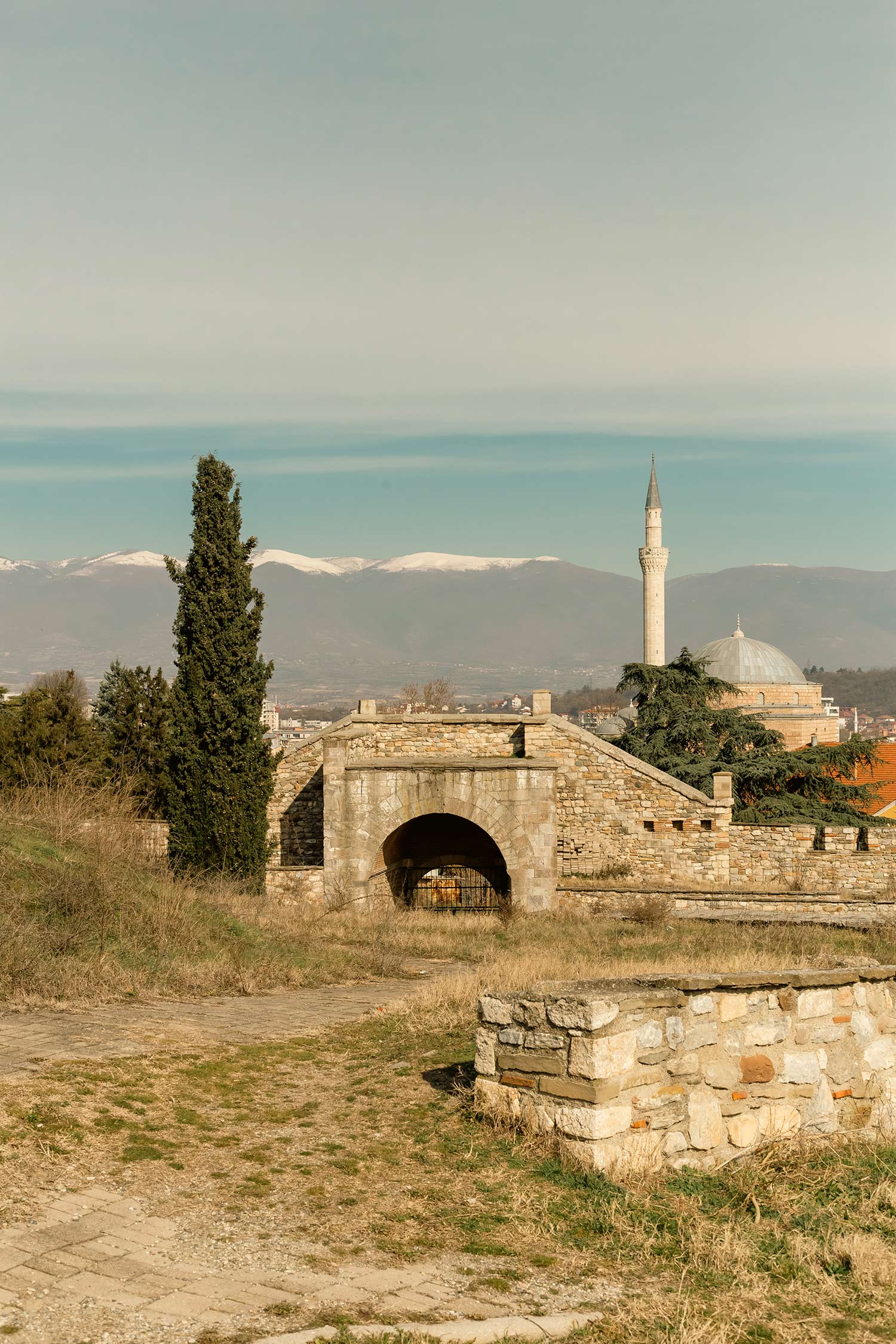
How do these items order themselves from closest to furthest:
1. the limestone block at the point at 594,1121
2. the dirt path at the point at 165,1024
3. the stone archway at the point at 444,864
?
the limestone block at the point at 594,1121 → the dirt path at the point at 165,1024 → the stone archway at the point at 444,864

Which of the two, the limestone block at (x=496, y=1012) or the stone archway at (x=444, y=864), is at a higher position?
the limestone block at (x=496, y=1012)

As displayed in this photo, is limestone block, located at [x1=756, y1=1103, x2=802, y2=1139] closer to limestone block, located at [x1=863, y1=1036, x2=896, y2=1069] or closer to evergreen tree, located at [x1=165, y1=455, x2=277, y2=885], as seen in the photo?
limestone block, located at [x1=863, y1=1036, x2=896, y2=1069]

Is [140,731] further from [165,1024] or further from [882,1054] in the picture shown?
[882,1054]

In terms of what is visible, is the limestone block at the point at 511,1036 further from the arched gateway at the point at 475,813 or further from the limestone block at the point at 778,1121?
the arched gateway at the point at 475,813

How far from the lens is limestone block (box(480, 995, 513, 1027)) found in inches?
252

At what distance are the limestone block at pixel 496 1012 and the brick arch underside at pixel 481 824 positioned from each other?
1310 cm

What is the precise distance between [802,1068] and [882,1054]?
2.60 feet

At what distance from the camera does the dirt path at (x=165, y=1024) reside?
7.45 meters

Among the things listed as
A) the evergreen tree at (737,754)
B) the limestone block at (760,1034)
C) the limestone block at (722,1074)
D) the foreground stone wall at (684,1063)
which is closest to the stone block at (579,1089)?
the foreground stone wall at (684,1063)

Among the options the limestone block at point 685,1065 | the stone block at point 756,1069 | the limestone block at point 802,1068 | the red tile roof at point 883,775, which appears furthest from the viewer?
the red tile roof at point 883,775

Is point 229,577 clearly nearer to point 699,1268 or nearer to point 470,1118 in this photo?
point 470,1118

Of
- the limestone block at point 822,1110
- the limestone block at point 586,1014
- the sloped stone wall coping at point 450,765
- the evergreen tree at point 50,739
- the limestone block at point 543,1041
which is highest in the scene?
the evergreen tree at point 50,739

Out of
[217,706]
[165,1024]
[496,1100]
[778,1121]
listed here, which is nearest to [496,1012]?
[496,1100]

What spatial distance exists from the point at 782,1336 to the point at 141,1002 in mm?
6336
